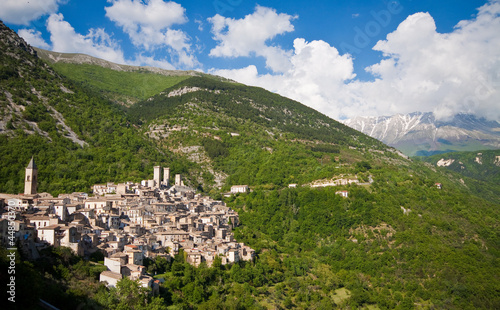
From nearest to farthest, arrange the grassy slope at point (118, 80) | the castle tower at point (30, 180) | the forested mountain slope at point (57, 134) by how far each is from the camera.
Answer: the castle tower at point (30, 180) < the forested mountain slope at point (57, 134) < the grassy slope at point (118, 80)

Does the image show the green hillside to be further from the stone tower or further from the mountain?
the stone tower

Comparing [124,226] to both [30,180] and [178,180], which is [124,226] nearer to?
[30,180]

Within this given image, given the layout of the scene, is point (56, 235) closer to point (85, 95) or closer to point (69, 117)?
point (69, 117)

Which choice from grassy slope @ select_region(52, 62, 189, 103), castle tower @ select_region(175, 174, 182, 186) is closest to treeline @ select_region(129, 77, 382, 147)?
grassy slope @ select_region(52, 62, 189, 103)

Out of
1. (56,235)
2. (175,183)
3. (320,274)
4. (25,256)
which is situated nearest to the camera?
(25,256)

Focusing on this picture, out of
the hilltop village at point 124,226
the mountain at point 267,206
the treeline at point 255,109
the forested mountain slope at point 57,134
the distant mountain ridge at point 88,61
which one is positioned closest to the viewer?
the hilltop village at point 124,226

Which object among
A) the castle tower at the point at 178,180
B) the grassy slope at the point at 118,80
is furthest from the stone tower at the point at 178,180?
the grassy slope at the point at 118,80

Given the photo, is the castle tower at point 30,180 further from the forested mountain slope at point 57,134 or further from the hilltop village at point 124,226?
the forested mountain slope at point 57,134

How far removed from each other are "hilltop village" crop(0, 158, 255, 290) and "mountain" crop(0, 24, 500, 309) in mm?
1787

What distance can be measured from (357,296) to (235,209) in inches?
1007

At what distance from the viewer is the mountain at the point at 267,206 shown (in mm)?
39844

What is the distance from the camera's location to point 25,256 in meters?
28.2

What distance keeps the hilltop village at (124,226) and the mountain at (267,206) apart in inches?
70.4

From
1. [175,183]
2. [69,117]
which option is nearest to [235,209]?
[175,183]
